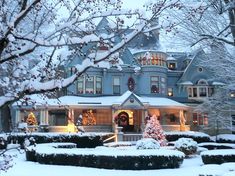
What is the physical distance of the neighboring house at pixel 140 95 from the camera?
38438mm

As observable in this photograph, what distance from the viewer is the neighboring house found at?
1513 inches

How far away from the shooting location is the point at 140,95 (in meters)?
42.2

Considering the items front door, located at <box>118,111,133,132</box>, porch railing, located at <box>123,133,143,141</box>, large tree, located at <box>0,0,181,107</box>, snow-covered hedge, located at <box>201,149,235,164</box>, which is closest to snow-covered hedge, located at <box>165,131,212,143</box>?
porch railing, located at <box>123,133,143,141</box>

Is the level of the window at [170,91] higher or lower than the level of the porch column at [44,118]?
higher

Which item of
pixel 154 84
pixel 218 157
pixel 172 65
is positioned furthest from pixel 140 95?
pixel 218 157

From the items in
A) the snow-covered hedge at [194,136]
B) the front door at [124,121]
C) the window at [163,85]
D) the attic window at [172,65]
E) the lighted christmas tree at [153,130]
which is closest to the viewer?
the lighted christmas tree at [153,130]

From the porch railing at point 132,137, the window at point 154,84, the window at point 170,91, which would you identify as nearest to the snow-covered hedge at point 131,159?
the porch railing at point 132,137

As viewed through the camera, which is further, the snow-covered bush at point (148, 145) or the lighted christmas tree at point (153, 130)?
the lighted christmas tree at point (153, 130)

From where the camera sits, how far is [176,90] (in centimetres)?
4462

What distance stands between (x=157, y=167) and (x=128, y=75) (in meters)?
24.5

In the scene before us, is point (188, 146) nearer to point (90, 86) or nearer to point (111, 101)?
point (111, 101)

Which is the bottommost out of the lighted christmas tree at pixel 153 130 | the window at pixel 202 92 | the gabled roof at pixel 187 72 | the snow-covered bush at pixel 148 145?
the snow-covered bush at pixel 148 145

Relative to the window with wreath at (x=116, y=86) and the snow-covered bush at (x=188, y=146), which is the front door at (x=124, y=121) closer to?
the window with wreath at (x=116, y=86)

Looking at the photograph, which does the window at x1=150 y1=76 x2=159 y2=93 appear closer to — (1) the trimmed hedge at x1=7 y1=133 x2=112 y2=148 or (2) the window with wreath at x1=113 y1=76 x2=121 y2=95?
(2) the window with wreath at x1=113 y1=76 x2=121 y2=95
